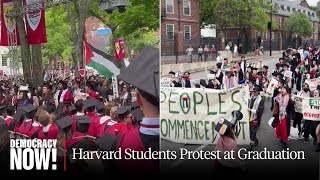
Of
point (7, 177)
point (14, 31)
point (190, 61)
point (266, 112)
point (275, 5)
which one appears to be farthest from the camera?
point (14, 31)

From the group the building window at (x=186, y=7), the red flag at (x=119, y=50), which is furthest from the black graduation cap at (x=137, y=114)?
the red flag at (x=119, y=50)

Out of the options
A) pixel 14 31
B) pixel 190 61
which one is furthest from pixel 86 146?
pixel 14 31

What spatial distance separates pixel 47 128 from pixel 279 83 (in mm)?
5076

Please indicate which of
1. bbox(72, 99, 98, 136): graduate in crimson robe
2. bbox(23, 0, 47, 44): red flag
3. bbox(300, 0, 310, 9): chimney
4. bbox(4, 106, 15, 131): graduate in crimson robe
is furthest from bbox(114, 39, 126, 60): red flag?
bbox(300, 0, 310, 9): chimney

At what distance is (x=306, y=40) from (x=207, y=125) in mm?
1892

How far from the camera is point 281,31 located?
21.2 ft

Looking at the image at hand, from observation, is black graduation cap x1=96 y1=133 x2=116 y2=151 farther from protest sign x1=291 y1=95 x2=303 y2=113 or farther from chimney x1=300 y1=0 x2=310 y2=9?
protest sign x1=291 y1=95 x2=303 y2=113

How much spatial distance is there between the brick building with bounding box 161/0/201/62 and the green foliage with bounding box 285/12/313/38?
1380 mm

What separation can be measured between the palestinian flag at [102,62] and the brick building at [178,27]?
558 centimetres

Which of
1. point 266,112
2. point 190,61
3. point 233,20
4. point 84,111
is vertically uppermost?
point 233,20

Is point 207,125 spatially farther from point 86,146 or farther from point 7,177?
point 7,177

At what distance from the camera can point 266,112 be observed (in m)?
10.7

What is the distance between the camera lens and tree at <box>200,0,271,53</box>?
18.9ft

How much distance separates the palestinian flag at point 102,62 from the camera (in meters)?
11.2
